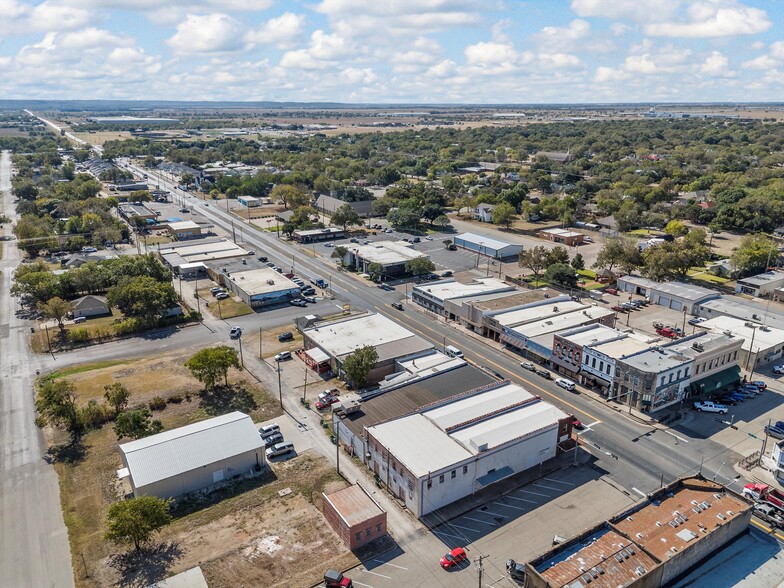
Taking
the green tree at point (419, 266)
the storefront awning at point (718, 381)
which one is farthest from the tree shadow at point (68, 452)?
the storefront awning at point (718, 381)

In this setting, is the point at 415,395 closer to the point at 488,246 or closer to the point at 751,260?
the point at 488,246

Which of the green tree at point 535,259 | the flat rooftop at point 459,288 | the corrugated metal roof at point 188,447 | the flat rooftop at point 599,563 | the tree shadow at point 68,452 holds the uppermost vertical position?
the green tree at point 535,259

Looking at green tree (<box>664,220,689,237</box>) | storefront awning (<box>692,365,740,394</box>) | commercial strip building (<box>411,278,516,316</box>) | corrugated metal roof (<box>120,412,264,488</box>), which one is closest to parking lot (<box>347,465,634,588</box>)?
corrugated metal roof (<box>120,412,264,488</box>)

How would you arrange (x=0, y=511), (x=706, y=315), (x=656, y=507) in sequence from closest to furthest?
(x=656, y=507), (x=0, y=511), (x=706, y=315)

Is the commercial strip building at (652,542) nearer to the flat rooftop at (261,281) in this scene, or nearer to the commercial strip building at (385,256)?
the flat rooftop at (261,281)

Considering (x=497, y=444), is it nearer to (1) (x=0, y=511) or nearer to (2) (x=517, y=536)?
(2) (x=517, y=536)

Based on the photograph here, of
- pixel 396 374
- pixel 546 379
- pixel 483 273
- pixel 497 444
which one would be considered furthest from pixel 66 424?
pixel 483 273
